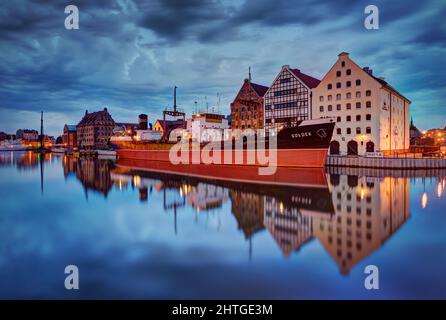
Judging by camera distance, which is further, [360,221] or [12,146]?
[12,146]

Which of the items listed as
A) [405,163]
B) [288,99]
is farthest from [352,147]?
[288,99]

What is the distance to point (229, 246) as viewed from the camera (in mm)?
8492

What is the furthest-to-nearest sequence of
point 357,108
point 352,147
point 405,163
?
point 352,147, point 357,108, point 405,163

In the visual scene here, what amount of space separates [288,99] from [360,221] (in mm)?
39343

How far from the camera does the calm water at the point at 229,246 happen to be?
586 cm

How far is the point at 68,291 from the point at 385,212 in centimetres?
1270

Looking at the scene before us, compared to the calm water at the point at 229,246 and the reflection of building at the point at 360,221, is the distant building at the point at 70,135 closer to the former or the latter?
the calm water at the point at 229,246

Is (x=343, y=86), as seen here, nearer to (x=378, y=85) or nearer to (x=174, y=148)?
(x=378, y=85)

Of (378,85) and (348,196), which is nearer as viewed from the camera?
(348,196)

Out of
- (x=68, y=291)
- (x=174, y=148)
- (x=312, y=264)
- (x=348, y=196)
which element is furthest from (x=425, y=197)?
(x=174, y=148)

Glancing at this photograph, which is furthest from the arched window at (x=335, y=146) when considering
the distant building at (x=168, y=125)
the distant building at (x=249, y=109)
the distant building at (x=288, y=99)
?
the distant building at (x=168, y=125)

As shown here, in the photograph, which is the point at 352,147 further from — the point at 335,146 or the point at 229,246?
the point at 229,246

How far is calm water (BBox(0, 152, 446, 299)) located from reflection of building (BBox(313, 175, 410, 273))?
0.16 ft
